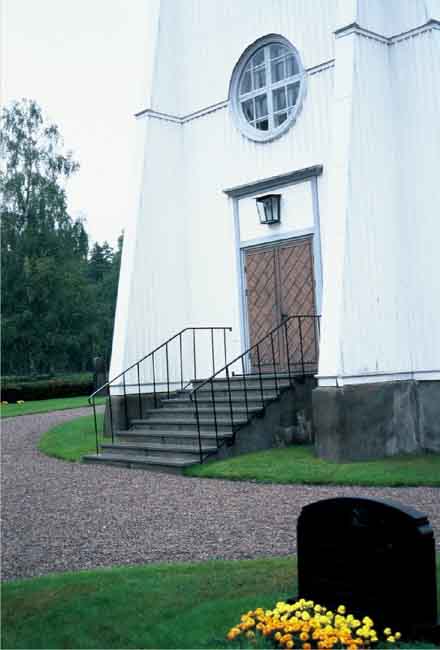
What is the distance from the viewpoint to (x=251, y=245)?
45.3 feet

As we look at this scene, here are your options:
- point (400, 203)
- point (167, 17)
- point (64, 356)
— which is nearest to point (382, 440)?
point (400, 203)

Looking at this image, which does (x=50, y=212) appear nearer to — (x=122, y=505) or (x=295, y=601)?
(x=122, y=505)

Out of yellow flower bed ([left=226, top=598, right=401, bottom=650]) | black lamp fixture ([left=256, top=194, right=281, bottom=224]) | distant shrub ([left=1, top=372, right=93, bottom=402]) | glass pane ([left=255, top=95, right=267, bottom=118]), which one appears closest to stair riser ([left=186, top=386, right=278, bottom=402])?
black lamp fixture ([left=256, top=194, right=281, bottom=224])

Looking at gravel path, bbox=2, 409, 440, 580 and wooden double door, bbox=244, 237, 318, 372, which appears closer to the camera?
gravel path, bbox=2, 409, 440, 580

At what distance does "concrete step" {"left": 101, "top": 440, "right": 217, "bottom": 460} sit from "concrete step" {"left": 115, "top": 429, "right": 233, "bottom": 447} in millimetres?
67

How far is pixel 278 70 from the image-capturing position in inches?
536

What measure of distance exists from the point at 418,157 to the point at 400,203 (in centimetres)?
71

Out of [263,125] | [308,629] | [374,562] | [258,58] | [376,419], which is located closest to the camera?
[308,629]

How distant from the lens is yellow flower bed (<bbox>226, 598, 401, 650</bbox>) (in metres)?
3.77

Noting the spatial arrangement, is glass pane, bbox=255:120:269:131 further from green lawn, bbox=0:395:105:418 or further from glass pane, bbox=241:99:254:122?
green lawn, bbox=0:395:105:418

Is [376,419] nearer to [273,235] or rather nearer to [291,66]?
[273,235]

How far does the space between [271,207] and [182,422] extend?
412cm

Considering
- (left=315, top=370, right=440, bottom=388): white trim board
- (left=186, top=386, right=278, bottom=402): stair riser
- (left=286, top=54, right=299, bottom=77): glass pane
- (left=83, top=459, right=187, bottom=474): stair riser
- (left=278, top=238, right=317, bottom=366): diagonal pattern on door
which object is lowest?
(left=83, top=459, right=187, bottom=474): stair riser

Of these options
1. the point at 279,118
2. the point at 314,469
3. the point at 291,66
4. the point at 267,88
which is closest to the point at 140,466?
the point at 314,469
